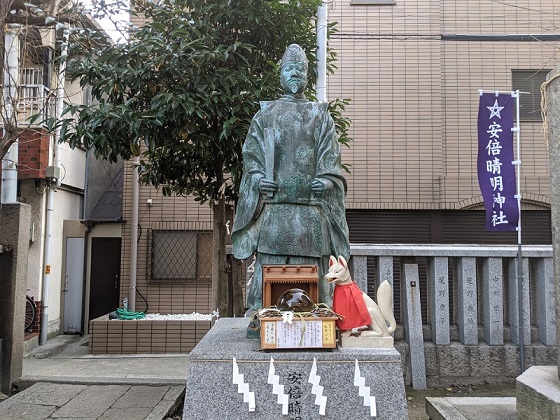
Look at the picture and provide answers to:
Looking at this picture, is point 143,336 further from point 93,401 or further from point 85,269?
point 93,401

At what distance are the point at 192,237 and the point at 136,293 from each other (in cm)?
167

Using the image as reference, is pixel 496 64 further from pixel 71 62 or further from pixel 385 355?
pixel 385 355

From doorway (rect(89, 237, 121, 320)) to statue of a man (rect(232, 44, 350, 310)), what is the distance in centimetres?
820

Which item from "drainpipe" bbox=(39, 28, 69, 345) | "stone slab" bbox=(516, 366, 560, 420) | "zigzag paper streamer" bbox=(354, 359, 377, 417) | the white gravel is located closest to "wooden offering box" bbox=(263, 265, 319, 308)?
"zigzag paper streamer" bbox=(354, 359, 377, 417)

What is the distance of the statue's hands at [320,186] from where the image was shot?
4.30 metres

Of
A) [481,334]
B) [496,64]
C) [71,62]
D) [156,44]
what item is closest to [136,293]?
[71,62]

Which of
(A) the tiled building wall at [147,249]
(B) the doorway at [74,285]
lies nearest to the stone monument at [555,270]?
(A) the tiled building wall at [147,249]

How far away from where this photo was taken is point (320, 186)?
4.30 m

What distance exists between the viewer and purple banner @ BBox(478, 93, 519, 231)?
22.5 feet

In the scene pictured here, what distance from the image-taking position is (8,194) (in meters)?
7.92

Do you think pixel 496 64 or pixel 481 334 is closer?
pixel 481 334

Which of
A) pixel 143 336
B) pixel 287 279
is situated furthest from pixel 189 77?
pixel 143 336

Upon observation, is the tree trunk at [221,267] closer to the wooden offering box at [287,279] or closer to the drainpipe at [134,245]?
the wooden offering box at [287,279]

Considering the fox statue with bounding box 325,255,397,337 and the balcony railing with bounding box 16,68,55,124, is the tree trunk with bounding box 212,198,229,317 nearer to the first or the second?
the fox statue with bounding box 325,255,397,337
